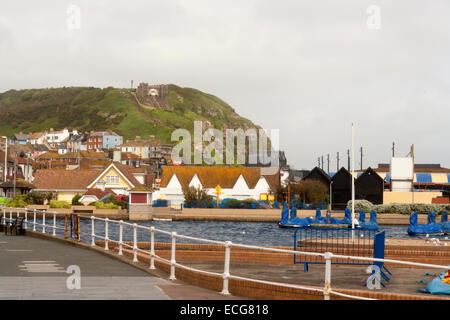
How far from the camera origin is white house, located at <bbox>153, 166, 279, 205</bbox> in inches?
4756

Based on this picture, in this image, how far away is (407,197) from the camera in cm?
11006

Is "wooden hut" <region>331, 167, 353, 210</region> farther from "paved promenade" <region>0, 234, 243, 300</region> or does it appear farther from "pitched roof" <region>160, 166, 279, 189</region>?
"paved promenade" <region>0, 234, 243, 300</region>

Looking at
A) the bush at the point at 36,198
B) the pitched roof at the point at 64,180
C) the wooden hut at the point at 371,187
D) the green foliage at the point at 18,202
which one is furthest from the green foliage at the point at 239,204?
the green foliage at the point at 18,202

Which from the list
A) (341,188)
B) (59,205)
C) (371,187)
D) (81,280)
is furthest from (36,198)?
(81,280)

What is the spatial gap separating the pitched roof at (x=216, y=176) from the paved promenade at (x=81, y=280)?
325 feet

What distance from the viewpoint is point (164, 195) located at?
12094 cm

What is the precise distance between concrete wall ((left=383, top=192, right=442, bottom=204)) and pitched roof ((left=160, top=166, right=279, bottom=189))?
21.6 meters

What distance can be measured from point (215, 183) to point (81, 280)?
107m

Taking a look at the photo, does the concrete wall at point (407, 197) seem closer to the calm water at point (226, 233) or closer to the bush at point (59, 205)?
the calm water at point (226, 233)

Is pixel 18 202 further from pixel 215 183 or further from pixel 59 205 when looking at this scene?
pixel 215 183

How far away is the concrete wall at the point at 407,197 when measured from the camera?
110125 millimetres

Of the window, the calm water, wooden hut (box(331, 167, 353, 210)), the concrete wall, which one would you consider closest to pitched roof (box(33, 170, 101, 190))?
the window

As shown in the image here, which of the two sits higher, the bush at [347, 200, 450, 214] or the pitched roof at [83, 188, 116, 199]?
the pitched roof at [83, 188, 116, 199]
